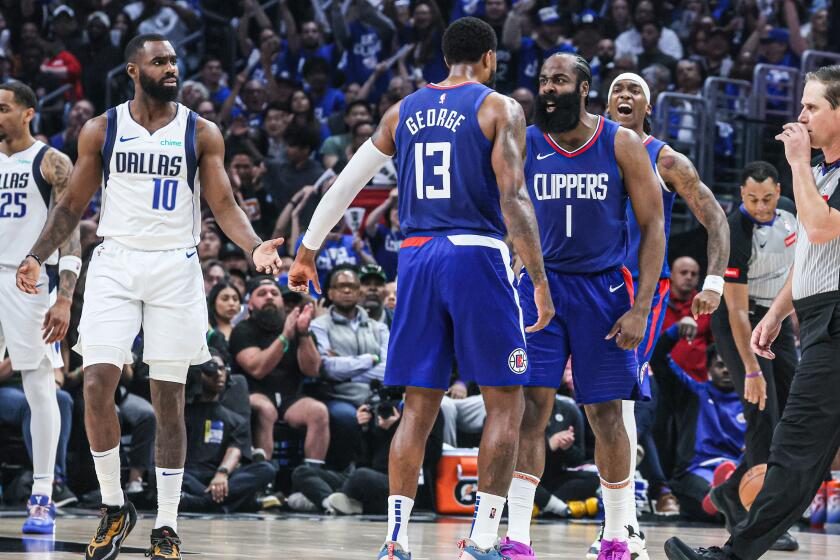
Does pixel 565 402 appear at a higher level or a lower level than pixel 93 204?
lower

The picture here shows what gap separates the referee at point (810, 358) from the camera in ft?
16.4

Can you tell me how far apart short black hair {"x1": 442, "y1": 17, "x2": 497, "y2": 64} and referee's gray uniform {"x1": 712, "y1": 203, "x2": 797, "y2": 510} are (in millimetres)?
3145

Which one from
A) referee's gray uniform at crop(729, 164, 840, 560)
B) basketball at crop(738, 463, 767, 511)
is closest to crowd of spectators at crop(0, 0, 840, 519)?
basketball at crop(738, 463, 767, 511)

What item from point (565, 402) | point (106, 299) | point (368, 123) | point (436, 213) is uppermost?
point (368, 123)

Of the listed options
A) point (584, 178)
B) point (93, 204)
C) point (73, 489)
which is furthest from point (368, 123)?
point (584, 178)

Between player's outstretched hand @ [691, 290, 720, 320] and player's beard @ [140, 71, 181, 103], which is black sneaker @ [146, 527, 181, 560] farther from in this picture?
player's outstretched hand @ [691, 290, 720, 320]

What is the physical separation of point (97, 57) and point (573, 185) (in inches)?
469

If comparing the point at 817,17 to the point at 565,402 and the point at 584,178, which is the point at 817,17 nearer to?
the point at 565,402

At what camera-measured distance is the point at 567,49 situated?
16141mm

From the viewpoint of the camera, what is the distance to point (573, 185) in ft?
20.1

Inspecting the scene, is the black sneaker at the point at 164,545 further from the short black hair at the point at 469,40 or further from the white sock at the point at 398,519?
the short black hair at the point at 469,40

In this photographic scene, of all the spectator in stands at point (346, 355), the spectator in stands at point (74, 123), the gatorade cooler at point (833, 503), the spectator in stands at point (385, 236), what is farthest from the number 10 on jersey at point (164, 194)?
the spectator in stands at point (74, 123)

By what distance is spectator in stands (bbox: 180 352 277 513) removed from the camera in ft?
32.9

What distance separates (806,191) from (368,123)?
31.5ft
